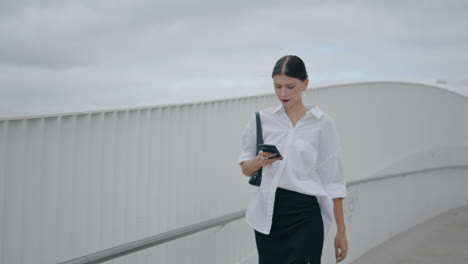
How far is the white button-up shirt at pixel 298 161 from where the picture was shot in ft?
9.06

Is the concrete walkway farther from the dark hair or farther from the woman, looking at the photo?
the dark hair

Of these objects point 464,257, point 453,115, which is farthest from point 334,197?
point 453,115

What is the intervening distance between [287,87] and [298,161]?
36 cm

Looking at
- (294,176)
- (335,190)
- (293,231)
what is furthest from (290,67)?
(293,231)

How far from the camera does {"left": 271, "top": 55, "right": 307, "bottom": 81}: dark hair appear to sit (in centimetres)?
274

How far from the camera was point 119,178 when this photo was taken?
14.9ft

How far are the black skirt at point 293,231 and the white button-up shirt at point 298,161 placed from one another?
44mm

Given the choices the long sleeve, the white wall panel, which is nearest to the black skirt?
the long sleeve

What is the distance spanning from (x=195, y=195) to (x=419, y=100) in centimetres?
725

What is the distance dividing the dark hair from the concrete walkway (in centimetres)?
414

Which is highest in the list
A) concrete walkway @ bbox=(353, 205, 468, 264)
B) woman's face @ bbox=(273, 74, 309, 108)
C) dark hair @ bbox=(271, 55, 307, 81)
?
dark hair @ bbox=(271, 55, 307, 81)

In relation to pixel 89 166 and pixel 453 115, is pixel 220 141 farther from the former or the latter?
pixel 453 115

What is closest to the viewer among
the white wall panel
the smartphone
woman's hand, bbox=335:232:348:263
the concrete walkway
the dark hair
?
the smartphone

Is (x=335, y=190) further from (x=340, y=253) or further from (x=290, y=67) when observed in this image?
(x=290, y=67)
